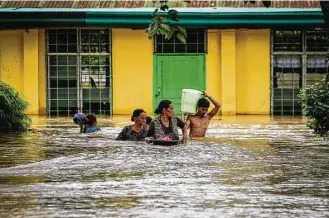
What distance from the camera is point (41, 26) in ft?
100.0

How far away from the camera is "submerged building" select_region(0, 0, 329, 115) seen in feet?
102

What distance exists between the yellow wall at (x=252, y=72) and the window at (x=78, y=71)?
4.03 m

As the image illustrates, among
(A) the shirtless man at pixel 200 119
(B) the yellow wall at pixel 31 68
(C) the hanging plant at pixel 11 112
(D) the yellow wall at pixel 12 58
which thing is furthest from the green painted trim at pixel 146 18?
(A) the shirtless man at pixel 200 119

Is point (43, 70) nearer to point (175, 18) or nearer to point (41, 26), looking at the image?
point (41, 26)

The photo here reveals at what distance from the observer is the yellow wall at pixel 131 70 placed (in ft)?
103

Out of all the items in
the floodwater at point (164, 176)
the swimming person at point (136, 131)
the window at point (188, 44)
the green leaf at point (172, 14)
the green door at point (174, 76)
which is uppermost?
the window at point (188, 44)

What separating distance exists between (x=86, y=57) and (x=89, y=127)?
10.3m

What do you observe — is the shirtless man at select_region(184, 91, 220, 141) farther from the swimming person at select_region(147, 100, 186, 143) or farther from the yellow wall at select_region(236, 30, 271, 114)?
the yellow wall at select_region(236, 30, 271, 114)

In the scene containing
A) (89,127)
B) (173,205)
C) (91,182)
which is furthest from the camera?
(89,127)

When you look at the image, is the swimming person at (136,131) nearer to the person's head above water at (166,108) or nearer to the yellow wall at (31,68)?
the person's head above water at (166,108)

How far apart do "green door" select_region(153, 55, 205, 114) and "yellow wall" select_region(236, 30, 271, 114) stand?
1183mm

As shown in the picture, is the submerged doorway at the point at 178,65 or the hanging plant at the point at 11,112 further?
the submerged doorway at the point at 178,65

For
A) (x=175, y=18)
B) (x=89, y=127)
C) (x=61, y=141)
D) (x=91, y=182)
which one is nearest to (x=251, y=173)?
(x=91, y=182)

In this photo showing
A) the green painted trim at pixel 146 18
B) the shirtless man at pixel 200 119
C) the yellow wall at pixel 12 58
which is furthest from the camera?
the yellow wall at pixel 12 58
